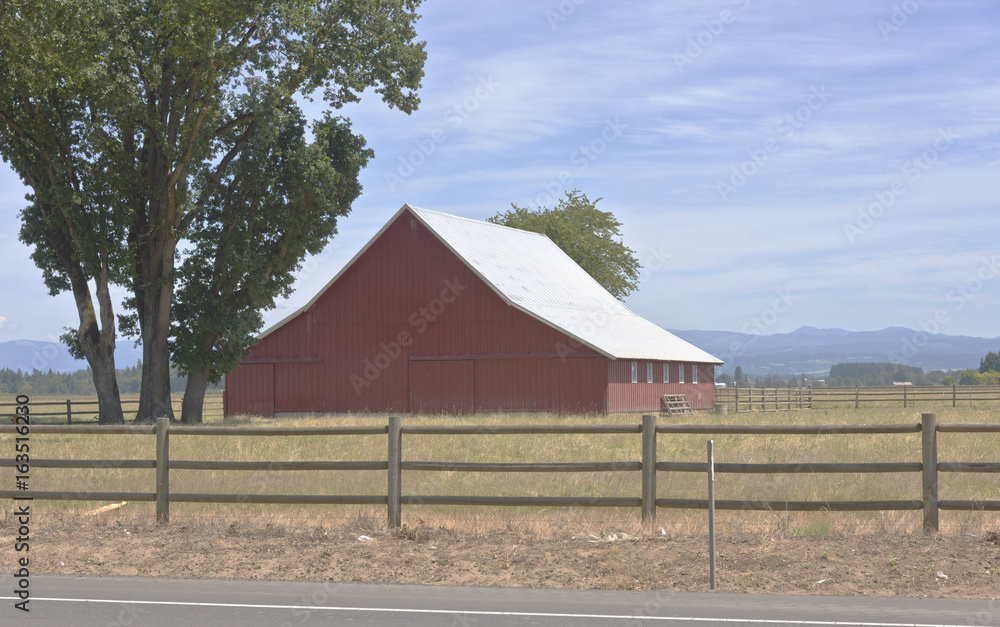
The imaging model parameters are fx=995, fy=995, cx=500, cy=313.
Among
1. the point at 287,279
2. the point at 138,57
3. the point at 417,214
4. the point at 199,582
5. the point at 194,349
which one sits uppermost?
the point at 138,57

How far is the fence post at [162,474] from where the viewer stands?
12180mm

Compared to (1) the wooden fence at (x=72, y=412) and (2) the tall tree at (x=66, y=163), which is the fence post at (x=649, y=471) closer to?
(1) the wooden fence at (x=72, y=412)

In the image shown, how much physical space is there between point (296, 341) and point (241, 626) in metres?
35.7

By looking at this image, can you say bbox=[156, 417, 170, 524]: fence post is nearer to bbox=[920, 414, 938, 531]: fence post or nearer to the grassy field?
the grassy field

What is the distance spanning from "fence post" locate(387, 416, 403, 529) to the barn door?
2822cm

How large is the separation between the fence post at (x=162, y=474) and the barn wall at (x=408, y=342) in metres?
27.4

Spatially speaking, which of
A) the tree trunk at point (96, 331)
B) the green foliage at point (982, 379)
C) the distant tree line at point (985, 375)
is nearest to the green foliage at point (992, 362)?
the distant tree line at point (985, 375)

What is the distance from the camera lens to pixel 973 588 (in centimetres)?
928

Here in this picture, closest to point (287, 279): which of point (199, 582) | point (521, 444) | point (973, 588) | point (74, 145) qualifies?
point (74, 145)

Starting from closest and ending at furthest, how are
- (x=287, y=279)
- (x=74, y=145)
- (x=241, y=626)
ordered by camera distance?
(x=241, y=626)
(x=74, y=145)
(x=287, y=279)

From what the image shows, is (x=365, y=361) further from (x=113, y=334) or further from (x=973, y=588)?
(x=973, y=588)

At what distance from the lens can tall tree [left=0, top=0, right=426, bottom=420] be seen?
29.5 meters

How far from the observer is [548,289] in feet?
150

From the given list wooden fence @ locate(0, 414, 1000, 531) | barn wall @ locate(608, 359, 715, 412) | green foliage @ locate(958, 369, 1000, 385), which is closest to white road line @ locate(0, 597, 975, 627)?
wooden fence @ locate(0, 414, 1000, 531)
